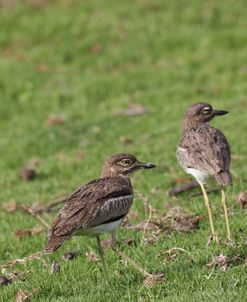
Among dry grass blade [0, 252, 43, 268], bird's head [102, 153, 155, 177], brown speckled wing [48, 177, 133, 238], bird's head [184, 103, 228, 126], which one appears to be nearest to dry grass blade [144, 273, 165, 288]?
brown speckled wing [48, 177, 133, 238]

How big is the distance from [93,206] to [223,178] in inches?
59.3

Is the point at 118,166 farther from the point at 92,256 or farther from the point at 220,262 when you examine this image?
the point at 220,262

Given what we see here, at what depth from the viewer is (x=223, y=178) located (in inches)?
303

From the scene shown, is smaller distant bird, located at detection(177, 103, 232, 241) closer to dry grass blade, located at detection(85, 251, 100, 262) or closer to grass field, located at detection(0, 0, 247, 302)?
grass field, located at detection(0, 0, 247, 302)

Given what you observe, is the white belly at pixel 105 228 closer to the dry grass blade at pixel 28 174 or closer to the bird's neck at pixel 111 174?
the bird's neck at pixel 111 174

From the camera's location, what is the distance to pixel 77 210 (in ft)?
22.5

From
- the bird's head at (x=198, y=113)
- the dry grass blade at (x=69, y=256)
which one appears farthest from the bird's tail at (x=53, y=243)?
the bird's head at (x=198, y=113)

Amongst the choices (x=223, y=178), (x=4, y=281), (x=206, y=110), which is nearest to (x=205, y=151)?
(x=223, y=178)

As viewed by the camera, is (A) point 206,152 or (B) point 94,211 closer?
(B) point 94,211

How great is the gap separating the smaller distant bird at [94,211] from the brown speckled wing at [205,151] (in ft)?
3.00

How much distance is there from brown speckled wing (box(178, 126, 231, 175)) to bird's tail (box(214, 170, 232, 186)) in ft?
0.12

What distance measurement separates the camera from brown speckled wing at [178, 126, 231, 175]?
7906mm

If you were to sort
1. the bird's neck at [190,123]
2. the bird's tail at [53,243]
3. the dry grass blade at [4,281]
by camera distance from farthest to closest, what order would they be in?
the bird's neck at [190,123] < the dry grass blade at [4,281] < the bird's tail at [53,243]

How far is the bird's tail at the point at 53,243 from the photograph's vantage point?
6.54m
